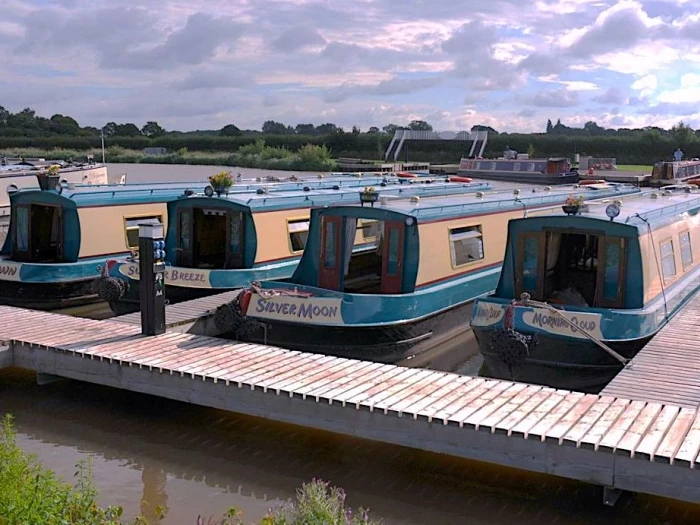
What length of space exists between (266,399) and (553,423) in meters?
2.61

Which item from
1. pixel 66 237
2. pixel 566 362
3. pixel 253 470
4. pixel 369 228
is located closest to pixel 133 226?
pixel 66 237

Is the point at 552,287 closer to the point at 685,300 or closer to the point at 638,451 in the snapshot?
the point at 685,300

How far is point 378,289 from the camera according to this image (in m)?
11.9

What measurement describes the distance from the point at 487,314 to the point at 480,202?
371 cm

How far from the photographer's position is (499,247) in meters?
13.3

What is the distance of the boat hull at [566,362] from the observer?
29.9 ft

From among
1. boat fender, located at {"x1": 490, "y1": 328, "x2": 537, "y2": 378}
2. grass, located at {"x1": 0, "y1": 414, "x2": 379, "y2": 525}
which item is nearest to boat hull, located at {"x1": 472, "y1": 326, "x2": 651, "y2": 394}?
boat fender, located at {"x1": 490, "y1": 328, "x2": 537, "y2": 378}

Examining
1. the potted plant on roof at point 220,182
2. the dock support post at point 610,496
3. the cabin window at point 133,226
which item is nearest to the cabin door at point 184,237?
the potted plant on roof at point 220,182

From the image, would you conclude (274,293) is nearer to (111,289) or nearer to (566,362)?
(111,289)

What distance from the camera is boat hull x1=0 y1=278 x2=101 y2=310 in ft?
43.4

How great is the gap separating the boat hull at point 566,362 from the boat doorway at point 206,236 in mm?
4752

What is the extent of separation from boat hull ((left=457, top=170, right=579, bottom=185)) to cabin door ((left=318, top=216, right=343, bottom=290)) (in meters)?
25.8

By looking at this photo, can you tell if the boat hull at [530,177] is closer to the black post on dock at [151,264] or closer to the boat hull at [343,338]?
the boat hull at [343,338]

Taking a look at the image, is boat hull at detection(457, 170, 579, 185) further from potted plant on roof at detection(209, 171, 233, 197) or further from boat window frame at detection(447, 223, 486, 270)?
potted plant on roof at detection(209, 171, 233, 197)
